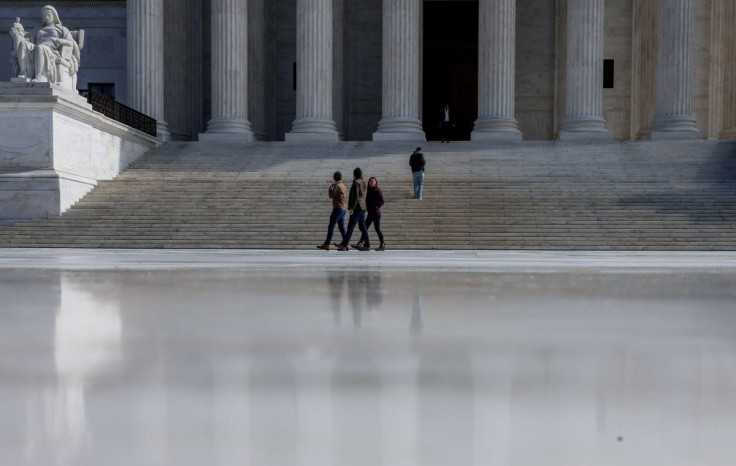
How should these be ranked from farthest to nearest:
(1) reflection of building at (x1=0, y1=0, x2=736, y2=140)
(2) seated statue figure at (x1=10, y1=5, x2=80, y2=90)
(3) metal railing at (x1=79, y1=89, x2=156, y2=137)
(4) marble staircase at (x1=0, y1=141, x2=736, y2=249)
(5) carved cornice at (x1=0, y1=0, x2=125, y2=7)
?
(5) carved cornice at (x1=0, y1=0, x2=125, y2=7) → (1) reflection of building at (x1=0, y1=0, x2=736, y2=140) → (3) metal railing at (x1=79, y1=89, x2=156, y2=137) → (2) seated statue figure at (x1=10, y1=5, x2=80, y2=90) → (4) marble staircase at (x1=0, y1=141, x2=736, y2=249)

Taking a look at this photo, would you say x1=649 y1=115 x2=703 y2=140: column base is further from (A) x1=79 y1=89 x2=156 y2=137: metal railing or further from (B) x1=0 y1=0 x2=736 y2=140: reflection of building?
(A) x1=79 y1=89 x2=156 y2=137: metal railing

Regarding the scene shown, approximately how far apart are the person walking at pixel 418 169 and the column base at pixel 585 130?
37.3 ft

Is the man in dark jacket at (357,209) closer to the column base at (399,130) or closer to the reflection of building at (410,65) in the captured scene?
the column base at (399,130)

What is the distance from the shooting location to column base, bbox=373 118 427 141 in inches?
1341

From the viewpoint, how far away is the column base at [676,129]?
32.6 meters

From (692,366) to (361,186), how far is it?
14.1m

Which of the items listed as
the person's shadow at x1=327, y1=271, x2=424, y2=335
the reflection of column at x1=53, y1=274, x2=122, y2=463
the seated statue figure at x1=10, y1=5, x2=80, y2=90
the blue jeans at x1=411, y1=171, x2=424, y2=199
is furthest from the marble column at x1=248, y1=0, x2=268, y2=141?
the reflection of column at x1=53, y1=274, x2=122, y2=463

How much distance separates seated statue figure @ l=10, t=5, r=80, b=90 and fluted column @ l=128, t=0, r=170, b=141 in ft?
25.9

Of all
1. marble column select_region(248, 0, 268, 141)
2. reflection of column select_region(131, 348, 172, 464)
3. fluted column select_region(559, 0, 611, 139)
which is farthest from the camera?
marble column select_region(248, 0, 268, 141)

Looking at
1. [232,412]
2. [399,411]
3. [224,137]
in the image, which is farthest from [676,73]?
[232,412]

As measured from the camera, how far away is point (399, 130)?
34188 millimetres

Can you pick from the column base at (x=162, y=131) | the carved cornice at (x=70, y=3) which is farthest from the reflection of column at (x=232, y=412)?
the carved cornice at (x=70, y=3)

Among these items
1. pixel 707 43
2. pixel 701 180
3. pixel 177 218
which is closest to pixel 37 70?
pixel 177 218

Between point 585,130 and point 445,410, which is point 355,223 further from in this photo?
point 585,130
